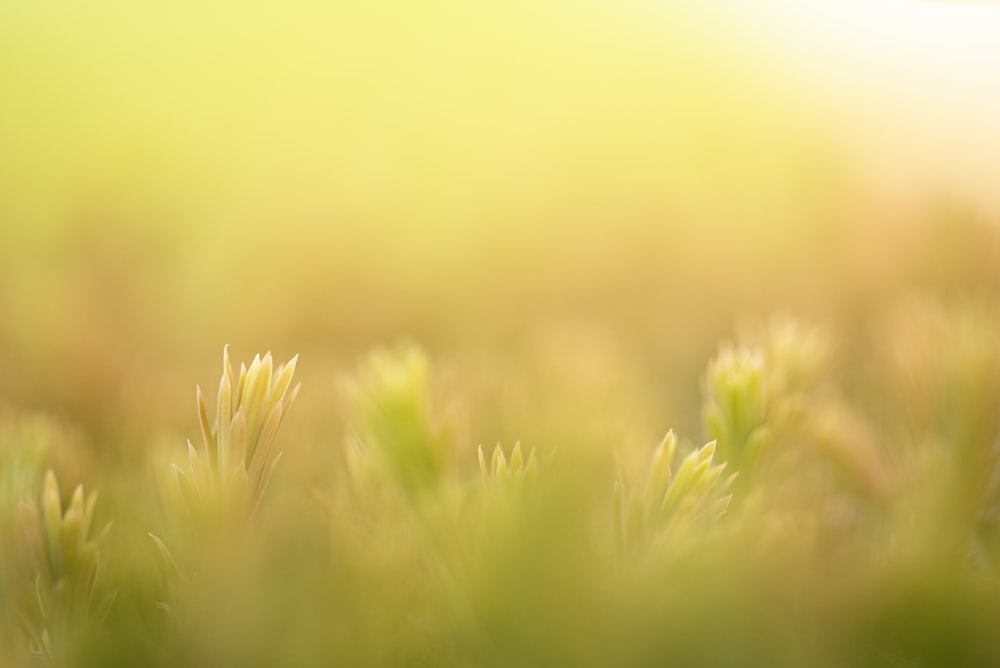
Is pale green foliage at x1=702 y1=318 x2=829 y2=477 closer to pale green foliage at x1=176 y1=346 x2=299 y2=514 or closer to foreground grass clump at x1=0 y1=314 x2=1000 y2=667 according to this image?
foreground grass clump at x1=0 y1=314 x2=1000 y2=667

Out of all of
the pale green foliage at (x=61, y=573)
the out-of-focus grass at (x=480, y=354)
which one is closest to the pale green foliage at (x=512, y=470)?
the out-of-focus grass at (x=480, y=354)

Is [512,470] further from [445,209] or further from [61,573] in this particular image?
[445,209]

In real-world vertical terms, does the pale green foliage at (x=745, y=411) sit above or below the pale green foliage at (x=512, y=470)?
below

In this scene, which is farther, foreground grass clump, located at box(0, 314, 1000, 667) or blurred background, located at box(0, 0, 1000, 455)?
blurred background, located at box(0, 0, 1000, 455)

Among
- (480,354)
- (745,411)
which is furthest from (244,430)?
(480,354)

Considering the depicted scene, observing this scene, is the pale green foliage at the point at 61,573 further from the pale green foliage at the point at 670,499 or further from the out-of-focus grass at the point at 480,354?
the pale green foliage at the point at 670,499

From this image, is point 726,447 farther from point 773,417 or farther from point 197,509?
point 197,509

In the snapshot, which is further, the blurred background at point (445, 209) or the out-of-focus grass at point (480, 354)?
the blurred background at point (445, 209)

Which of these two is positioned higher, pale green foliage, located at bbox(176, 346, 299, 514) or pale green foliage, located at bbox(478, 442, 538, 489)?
pale green foliage, located at bbox(176, 346, 299, 514)

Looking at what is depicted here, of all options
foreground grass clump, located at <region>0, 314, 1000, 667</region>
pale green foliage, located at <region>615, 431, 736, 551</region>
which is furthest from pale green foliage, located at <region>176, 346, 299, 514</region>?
pale green foliage, located at <region>615, 431, 736, 551</region>
